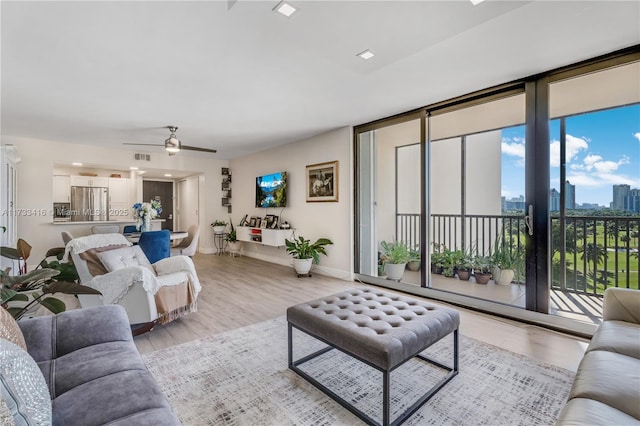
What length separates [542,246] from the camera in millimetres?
2785

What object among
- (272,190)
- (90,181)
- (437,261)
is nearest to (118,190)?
(90,181)

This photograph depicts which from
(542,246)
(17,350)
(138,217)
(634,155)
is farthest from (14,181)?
(634,155)

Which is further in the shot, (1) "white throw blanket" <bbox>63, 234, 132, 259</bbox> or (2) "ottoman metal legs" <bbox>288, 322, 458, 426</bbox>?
(1) "white throw blanket" <bbox>63, 234, 132, 259</bbox>

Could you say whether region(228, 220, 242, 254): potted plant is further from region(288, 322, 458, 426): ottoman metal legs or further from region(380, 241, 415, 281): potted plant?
region(288, 322, 458, 426): ottoman metal legs

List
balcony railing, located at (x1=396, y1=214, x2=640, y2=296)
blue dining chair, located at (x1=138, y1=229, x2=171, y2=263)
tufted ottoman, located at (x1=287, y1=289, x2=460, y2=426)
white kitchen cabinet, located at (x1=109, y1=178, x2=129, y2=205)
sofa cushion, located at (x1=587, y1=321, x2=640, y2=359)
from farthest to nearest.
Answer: white kitchen cabinet, located at (x1=109, y1=178, x2=129, y2=205)
blue dining chair, located at (x1=138, y1=229, x2=171, y2=263)
balcony railing, located at (x1=396, y1=214, x2=640, y2=296)
tufted ottoman, located at (x1=287, y1=289, x2=460, y2=426)
sofa cushion, located at (x1=587, y1=321, x2=640, y2=359)

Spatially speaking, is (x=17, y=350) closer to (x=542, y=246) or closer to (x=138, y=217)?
(x=542, y=246)

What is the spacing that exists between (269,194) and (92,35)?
4153 mm

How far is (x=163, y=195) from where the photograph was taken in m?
9.36

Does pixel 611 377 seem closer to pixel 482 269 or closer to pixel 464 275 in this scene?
pixel 482 269

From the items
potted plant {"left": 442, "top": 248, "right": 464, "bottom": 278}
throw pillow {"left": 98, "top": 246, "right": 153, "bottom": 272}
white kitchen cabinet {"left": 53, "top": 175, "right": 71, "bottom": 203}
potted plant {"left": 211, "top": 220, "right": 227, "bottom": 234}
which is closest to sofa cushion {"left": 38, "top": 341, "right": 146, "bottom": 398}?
throw pillow {"left": 98, "top": 246, "right": 153, "bottom": 272}

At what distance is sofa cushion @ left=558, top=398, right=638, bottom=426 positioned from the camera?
0.95 metres

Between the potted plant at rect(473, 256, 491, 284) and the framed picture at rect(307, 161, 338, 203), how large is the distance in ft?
7.86

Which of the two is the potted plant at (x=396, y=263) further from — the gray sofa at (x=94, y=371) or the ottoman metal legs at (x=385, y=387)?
the gray sofa at (x=94, y=371)

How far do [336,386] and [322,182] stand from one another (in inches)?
141
